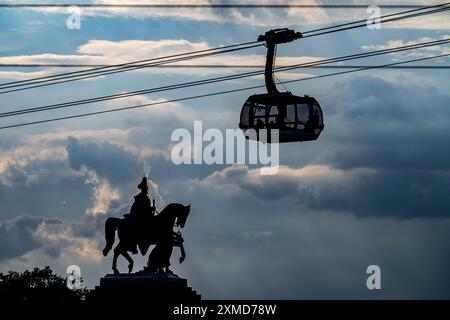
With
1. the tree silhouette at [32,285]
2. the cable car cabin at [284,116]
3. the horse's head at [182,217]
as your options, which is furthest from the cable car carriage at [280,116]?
the tree silhouette at [32,285]

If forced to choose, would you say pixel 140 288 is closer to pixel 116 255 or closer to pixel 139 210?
pixel 116 255

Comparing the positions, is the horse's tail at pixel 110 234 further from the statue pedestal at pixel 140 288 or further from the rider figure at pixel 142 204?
the statue pedestal at pixel 140 288

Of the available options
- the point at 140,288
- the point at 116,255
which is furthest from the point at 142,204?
the point at 140,288

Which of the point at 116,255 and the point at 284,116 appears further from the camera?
the point at 116,255

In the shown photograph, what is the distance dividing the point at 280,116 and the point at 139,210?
321 inches

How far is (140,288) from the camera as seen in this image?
173 ft

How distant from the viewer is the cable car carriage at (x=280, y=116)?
47.6 m

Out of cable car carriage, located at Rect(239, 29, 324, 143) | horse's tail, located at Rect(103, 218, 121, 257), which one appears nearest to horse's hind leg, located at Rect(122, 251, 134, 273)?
horse's tail, located at Rect(103, 218, 121, 257)

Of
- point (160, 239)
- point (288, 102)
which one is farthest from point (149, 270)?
point (288, 102)

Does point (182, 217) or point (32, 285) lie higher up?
point (32, 285)

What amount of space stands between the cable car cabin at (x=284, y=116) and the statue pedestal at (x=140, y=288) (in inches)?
276

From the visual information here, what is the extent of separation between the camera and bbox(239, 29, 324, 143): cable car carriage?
47.6 m
